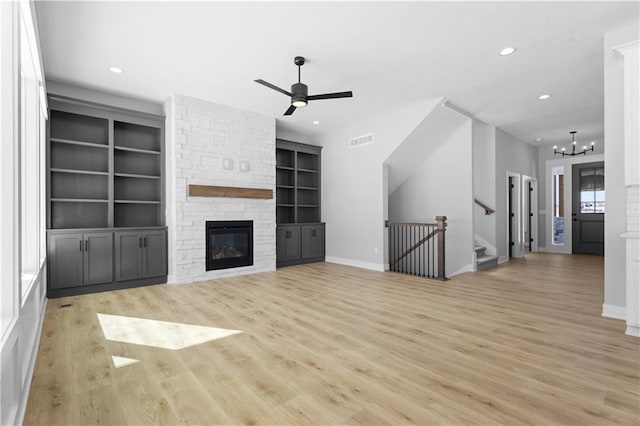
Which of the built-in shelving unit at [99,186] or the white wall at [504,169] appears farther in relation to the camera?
the white wall at [504,169]

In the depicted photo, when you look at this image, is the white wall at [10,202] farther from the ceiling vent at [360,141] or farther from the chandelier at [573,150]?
the chandelier at [573,150]

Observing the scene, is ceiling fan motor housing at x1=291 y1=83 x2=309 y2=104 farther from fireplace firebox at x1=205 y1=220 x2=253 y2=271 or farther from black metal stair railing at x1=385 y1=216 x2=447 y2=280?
black metal stair railing at x1=385 y1=216 x2=447 y2=280

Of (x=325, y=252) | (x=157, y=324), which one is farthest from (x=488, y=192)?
(x=157, y=324)

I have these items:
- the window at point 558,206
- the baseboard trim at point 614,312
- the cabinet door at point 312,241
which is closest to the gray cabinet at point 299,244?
the cabinet door at point 312,241

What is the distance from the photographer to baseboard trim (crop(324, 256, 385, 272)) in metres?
6.25

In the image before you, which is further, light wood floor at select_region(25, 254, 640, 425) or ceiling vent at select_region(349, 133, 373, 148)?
ceiling vent at select_region(349, 133, 373, 148)

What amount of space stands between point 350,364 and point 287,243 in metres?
4.53

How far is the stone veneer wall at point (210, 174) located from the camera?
16.5 feet

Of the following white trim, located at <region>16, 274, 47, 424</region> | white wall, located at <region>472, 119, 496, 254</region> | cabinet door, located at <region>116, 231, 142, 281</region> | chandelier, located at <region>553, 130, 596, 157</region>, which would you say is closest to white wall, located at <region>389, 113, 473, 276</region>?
white wall, located at <region>472, 119, 496, 254</region>

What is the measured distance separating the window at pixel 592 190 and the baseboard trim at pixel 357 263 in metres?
6.55

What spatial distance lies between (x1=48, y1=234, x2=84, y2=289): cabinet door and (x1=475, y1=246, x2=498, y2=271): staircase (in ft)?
22.1

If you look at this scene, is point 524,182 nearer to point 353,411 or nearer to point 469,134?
point 469,134

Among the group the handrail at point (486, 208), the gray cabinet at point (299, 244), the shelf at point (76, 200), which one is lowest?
the gray cabinet at point (299, 244)

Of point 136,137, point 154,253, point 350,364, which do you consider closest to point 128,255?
point 154,253
